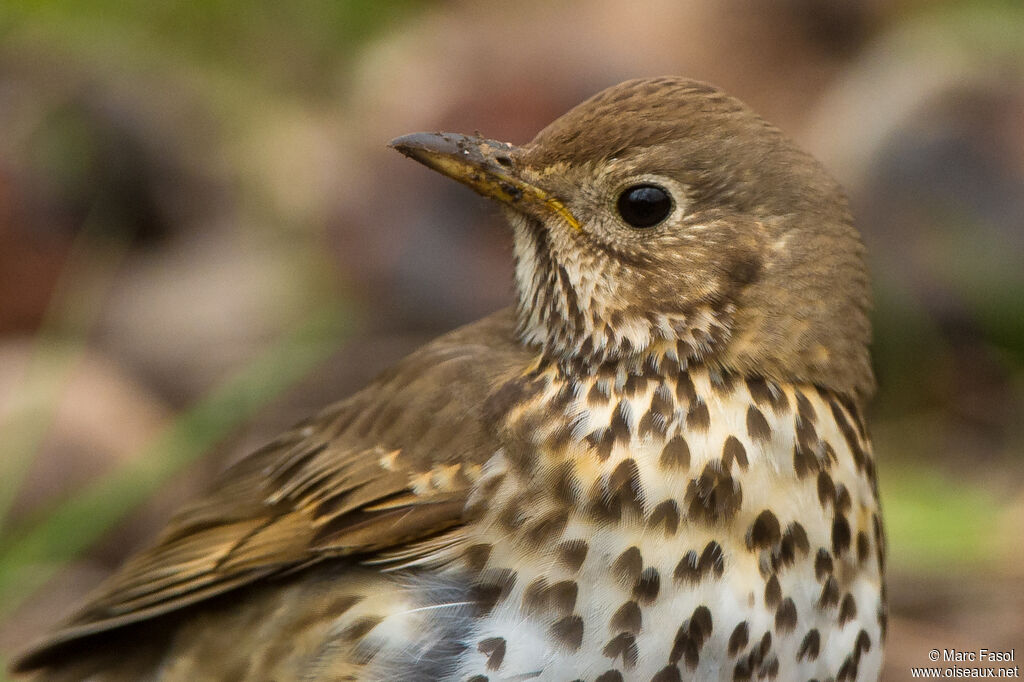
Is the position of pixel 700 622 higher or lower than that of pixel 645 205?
lower

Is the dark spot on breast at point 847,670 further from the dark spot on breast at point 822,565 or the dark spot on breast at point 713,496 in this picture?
the dark spot on breast at point 713,496

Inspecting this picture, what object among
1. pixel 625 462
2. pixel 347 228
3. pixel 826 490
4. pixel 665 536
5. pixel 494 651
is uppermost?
pixel 347 228

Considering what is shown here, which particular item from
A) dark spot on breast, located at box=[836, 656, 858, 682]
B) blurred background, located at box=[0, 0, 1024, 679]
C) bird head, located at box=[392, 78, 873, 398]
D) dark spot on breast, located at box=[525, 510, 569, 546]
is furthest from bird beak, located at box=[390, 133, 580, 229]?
blurred background, located at box=[0, 0, 1024, 679]

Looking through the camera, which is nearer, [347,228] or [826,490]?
[826,490]

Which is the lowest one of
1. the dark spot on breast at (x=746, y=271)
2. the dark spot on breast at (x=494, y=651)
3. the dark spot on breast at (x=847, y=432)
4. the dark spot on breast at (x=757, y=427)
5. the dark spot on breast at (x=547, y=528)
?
the dark spot on breast at (x=494, y=651)

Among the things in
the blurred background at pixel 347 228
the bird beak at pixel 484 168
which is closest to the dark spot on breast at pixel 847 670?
the bird beak at pixel 484 168

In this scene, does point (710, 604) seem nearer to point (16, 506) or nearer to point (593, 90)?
point (16, 506)

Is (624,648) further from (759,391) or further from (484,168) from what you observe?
(484,168)

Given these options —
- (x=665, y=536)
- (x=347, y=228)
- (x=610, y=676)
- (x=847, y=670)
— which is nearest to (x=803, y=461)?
(x=665, y=536)
